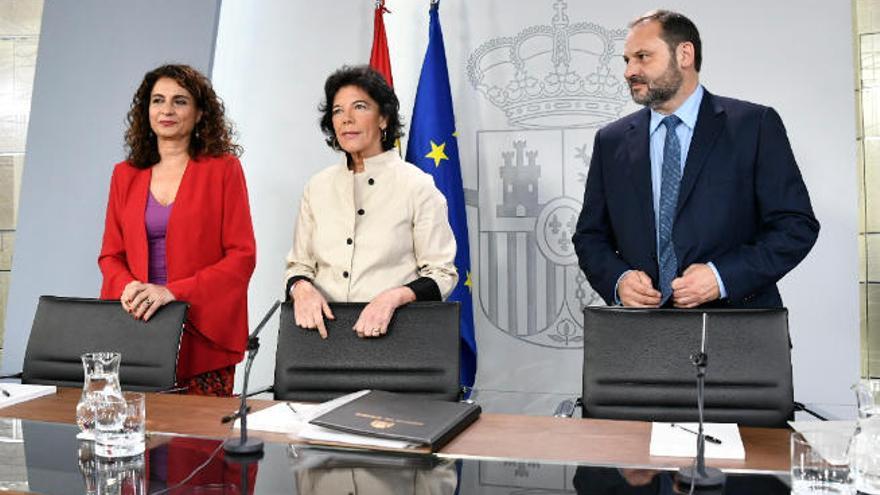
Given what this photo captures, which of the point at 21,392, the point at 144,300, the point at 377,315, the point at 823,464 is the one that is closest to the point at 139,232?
the point at 144,300

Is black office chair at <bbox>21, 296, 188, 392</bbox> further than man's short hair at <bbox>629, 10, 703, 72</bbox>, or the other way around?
man's short hair at <bbox>629, 10, 703, 72</bbox>

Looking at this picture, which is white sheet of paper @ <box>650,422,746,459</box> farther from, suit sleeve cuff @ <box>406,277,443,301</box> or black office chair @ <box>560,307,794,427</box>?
suit sleeve cuff @ <box>406,277,443,301</box>

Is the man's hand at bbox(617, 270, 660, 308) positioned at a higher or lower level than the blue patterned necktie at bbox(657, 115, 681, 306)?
lower

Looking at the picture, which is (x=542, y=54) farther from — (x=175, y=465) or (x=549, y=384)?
(x=175, y=465)

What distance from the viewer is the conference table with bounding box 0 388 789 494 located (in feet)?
5.11

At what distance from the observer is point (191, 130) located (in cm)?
336

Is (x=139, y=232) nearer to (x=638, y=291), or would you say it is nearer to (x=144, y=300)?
(x=144, y=300)

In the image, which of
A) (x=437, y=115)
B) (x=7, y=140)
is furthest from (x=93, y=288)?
(x=437, y=115)

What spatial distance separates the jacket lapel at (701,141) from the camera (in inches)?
108

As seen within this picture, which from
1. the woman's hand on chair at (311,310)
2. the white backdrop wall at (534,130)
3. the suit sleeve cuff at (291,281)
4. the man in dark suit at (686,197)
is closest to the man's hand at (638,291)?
the man in dark suit at (686,197)

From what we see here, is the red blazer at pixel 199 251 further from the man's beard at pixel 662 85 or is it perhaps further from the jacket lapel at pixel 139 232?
the man's beard at pixel 662 85

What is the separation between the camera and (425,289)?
278cm

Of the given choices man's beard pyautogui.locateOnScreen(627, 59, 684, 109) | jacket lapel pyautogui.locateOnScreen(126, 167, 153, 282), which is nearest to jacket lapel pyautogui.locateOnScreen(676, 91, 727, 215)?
man's beard pyautogui.locateOnScreen(627, 59, 684, 109)

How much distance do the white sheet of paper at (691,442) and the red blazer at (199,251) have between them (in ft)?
5.69
